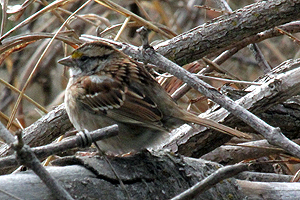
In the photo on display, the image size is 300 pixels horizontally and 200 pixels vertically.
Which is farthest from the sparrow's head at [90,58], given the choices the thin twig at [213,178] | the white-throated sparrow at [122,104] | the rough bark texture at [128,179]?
the thin twig at [213,178]

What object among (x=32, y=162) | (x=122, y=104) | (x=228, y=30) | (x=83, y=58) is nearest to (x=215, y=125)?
(x=122, y=104)

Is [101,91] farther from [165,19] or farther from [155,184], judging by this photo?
[165,19]

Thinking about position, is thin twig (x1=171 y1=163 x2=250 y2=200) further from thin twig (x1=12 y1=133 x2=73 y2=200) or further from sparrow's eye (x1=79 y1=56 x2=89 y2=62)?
sparrow's eye (x1=79 y1=56 x2=89 y2=62)

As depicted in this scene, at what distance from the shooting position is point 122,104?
2.20m

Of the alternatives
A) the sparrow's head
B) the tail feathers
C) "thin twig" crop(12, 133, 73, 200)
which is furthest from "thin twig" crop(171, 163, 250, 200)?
the sparrow's head

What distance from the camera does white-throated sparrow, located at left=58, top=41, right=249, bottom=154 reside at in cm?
211

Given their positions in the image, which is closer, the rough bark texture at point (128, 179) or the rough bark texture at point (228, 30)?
the rough bark texture at point (128, 179)

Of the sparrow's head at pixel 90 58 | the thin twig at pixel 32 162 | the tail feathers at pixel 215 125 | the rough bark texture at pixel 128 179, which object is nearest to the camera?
the thin twig at pixel 32 162

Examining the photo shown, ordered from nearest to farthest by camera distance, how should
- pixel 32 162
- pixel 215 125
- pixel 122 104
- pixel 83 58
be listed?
pixel 32 162 < pixel 215 125 < pixel 122 104 < pixel 83 58

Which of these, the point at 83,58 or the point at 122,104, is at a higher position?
the point at 83,58

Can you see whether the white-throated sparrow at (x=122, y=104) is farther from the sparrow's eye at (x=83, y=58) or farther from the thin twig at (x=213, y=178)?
the thin twig at (x=213, y=178)

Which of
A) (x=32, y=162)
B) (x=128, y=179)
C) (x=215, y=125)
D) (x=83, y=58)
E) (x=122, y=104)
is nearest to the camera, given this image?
(x=32, y=162)

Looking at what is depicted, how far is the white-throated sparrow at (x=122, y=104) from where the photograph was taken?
6.93 ft

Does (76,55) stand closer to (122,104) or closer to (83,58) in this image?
(83,58)
